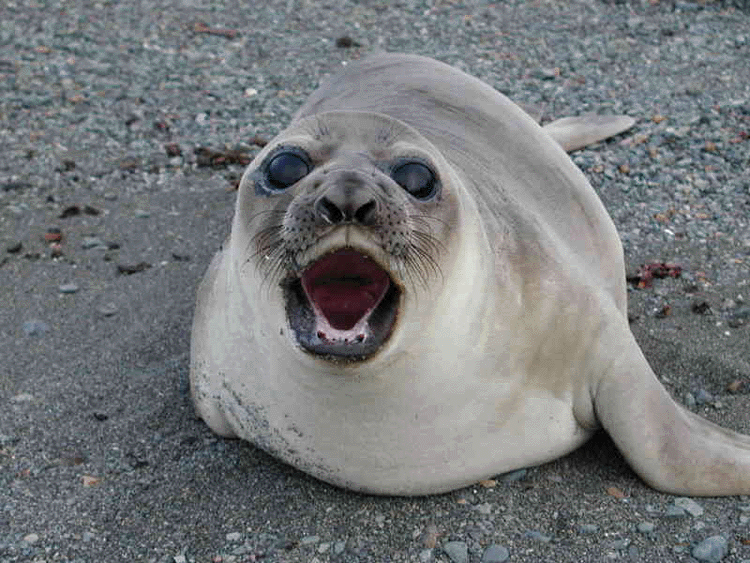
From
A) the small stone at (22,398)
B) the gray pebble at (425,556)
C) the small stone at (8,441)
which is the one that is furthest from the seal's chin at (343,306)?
the small stone at (22,398)

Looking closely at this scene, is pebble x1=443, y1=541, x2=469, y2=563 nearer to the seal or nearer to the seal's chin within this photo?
the seal

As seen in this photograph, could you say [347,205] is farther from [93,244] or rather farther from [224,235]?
[93,244]

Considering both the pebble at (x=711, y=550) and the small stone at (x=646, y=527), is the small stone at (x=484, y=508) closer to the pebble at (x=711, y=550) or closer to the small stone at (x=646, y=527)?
the small stone at (x=646, y=527)

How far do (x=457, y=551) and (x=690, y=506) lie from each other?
0.74 meters

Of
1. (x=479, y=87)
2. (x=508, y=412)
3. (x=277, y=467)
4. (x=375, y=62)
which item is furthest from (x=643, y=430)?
(x=375, y=62)

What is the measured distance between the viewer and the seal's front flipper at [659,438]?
3994 mm

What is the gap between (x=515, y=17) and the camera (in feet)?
31.7

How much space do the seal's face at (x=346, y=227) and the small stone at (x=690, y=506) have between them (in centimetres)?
115

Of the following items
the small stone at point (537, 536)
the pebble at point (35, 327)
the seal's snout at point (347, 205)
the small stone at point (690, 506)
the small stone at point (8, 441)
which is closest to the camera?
the seal's snout at point (347, 205)

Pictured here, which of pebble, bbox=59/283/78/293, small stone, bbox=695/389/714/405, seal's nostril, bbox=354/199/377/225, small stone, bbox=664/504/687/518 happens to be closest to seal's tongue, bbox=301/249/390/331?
seal's nostril, bbox=354/199/377/225

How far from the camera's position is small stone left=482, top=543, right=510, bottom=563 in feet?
12.2

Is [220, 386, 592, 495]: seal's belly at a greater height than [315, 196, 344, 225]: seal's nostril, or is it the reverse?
[315, 196, 344, 225]: seal's nostril

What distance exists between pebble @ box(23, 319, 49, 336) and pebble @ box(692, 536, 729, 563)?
9.57 feet

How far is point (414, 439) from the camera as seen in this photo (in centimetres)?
384
